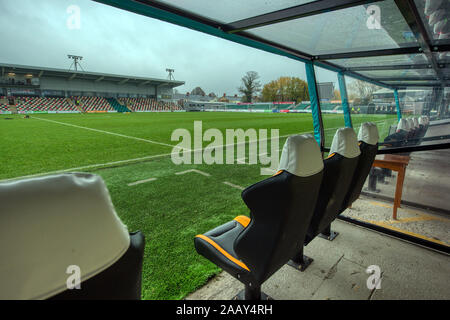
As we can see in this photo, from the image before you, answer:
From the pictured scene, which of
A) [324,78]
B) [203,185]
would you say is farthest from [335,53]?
[203,185]

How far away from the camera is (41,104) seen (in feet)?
112

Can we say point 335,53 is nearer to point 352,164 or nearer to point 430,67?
point 430,67

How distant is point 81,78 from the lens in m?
38.5

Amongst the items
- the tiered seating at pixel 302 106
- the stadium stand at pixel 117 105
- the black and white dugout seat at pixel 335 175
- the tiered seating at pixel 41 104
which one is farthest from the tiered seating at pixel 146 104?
the black and white dugout seat at pixel 335 175

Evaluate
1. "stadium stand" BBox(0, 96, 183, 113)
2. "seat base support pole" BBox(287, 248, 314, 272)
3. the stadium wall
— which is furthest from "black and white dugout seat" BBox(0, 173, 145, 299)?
the stadium wall

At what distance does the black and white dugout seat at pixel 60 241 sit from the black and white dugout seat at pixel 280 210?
0.68 metres

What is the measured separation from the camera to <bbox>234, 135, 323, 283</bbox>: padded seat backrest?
1.09m

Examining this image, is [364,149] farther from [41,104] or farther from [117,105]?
[117,105]

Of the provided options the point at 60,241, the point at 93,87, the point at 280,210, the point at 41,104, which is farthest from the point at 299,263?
the point at 93,87

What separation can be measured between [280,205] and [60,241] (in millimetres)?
870

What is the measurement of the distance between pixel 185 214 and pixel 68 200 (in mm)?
2505

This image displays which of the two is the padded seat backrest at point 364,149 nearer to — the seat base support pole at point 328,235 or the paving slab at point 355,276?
the seat base support pole at point 328,235

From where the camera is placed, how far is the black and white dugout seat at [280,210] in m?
1.09

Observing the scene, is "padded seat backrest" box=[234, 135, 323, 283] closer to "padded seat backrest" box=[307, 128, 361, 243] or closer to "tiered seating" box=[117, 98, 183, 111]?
"padded seat backrest" box=[307, 128, 361, 243]
